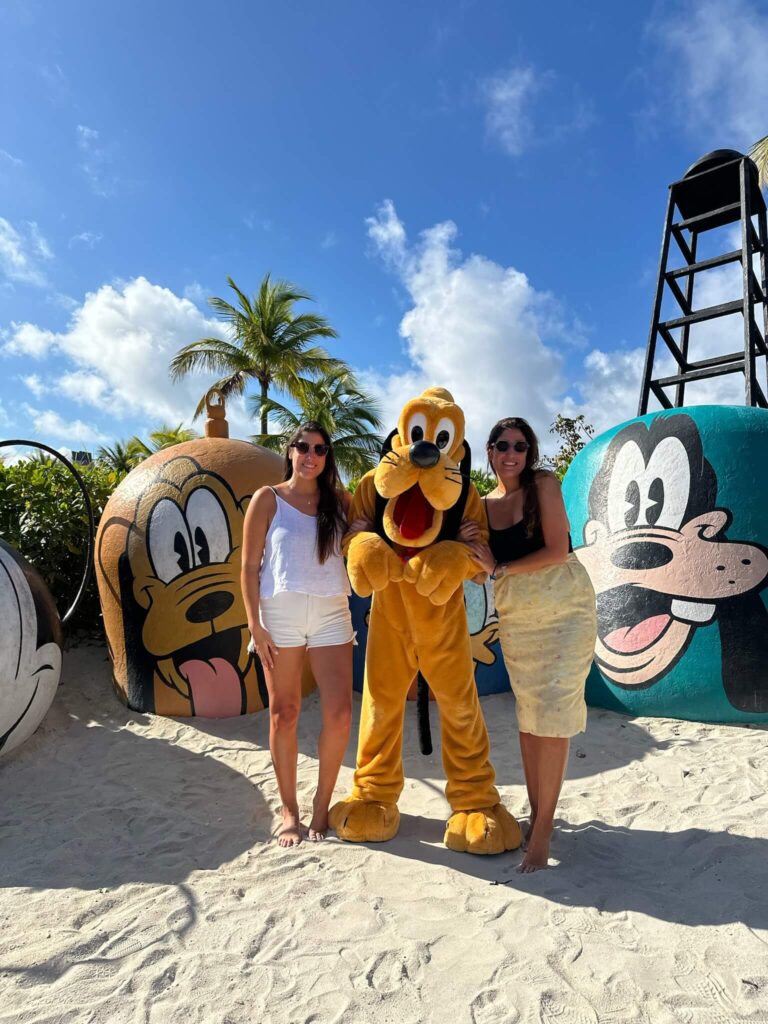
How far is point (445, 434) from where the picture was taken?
297 centimetres

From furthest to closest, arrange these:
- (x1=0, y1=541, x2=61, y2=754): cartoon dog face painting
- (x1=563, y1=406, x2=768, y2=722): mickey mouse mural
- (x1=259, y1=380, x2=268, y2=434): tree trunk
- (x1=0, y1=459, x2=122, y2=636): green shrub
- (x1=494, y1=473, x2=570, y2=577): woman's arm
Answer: (x1=259, y1=380, x2=268, y2=434): tree trunk, (x1=0, y1=459, x2=122, y2=636): green shrub, (x1=563, y1=406, x2=768, y2=722): mickey mouse mural, (x1=0, y1=541, x2=61, y2=754): cartoon dog face painting, (x1=494, y1=473, x2=570, y2=577): woman's arm

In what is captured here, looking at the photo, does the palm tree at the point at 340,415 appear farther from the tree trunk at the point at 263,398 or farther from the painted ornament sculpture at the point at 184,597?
the painted ornament sculpture at the point at 184,597

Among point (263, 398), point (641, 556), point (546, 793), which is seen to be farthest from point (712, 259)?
point (263, 398)

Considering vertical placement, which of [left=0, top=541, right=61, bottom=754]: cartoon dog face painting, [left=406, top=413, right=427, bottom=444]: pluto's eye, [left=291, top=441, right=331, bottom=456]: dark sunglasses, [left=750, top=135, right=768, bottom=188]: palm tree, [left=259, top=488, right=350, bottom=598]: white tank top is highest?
[left=750, top=135, right=768, bottom=188]: palm tree

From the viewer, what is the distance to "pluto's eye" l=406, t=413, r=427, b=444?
294cm

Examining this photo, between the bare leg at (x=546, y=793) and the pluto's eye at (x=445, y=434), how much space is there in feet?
4.31

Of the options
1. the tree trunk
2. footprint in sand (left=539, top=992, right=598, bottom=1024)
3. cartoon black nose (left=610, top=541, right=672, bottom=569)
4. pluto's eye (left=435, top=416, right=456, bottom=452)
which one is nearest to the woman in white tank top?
pluto's eye (left=435, top=416, right=456, bottom=452)

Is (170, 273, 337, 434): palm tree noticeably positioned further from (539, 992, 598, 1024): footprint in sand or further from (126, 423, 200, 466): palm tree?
(539, 992, 598, 1024): footprint in sand

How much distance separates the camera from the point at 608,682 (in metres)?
4.71

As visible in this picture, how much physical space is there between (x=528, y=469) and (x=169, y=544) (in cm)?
270

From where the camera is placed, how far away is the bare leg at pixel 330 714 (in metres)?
2.98

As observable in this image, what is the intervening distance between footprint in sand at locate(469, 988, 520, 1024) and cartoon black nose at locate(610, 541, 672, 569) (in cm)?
324

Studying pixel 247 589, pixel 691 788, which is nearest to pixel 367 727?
pixel 247 589

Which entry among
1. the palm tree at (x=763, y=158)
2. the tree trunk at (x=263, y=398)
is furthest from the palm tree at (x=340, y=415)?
the palm tree at (x=763, y=158)
